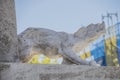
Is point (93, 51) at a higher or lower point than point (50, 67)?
lower

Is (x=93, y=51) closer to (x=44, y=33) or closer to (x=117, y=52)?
(x=117, y=52)

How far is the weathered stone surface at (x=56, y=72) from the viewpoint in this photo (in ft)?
4.97

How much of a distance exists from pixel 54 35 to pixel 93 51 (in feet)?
28.2

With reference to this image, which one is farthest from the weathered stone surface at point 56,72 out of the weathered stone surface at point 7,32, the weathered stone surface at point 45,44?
the weathered stone surface at point 45,44

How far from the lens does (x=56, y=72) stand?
5.10 ft

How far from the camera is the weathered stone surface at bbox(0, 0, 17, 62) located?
6.54 feet

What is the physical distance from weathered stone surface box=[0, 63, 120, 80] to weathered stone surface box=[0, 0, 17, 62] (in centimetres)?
34

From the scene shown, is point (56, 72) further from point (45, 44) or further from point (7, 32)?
point (45, 44)

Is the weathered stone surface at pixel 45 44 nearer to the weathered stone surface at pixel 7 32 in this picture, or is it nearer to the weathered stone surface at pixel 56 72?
the weathered stone surface at pixel 7 32

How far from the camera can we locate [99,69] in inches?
64.4

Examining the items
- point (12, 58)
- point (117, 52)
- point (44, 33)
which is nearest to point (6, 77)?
point (12, 58)

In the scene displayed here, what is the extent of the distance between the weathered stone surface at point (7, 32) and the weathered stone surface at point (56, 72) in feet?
1.11

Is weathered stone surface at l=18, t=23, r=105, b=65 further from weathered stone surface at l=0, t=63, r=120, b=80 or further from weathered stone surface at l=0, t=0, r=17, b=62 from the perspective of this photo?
weathered stone surface at l=0, t=63, r=120, b=80

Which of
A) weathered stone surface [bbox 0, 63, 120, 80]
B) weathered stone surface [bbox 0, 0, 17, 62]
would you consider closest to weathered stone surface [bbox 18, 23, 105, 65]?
weathered stone surface [bbox 0, 0, 17, 62]
